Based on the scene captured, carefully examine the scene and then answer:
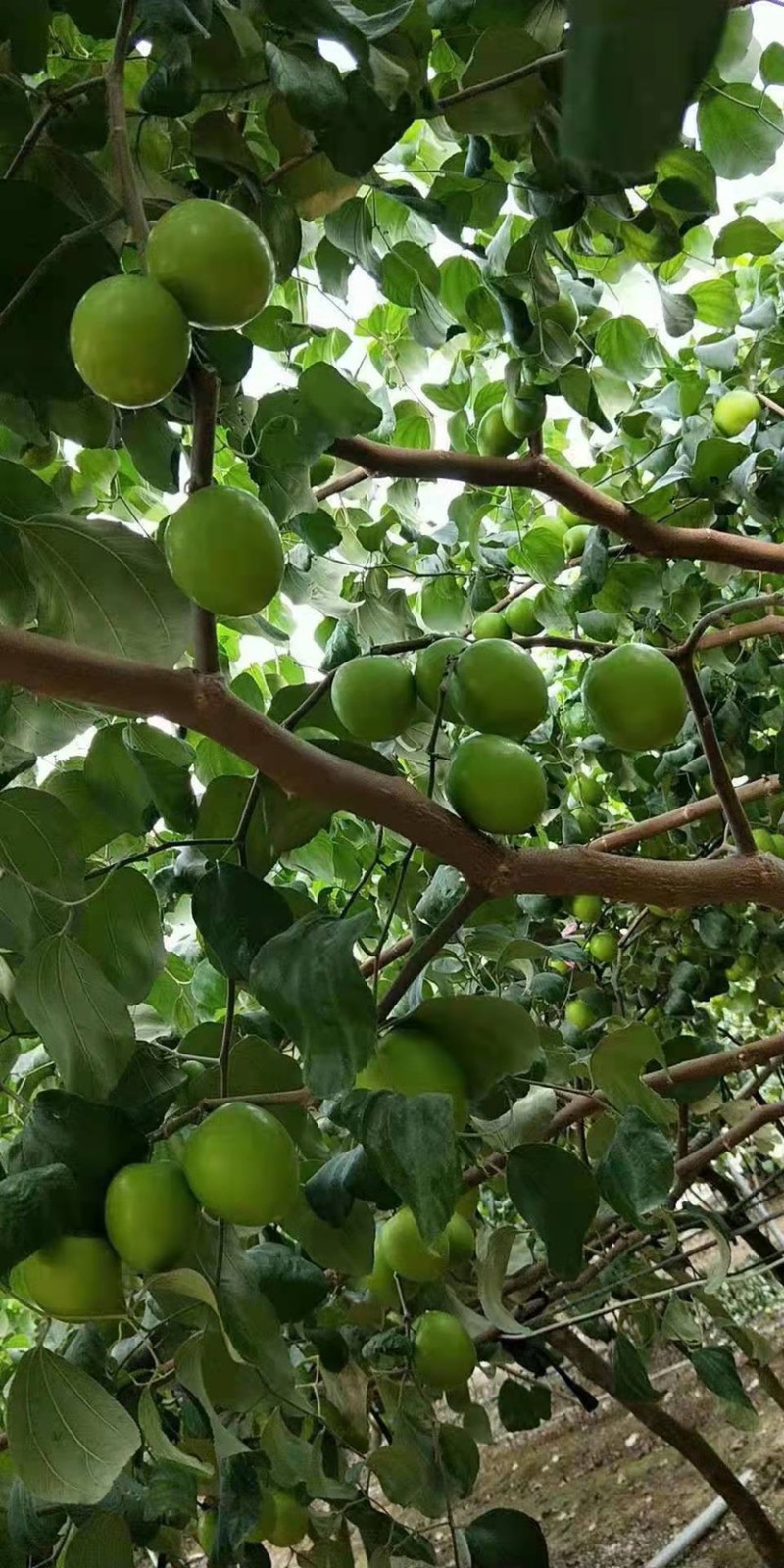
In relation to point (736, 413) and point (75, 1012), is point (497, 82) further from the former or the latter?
point (736, 413)

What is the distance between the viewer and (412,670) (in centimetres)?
93

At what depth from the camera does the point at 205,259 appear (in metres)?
0.58

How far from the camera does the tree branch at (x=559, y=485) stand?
1.06 metres

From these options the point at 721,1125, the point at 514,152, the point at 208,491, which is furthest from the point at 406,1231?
the point at 721,1125

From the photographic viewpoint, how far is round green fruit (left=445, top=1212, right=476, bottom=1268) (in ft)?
3.55

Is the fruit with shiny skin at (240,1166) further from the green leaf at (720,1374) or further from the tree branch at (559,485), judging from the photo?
the green leaf at (720,1374)

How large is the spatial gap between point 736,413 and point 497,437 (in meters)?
0.36

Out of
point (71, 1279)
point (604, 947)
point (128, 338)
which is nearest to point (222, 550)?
point (128, 338)

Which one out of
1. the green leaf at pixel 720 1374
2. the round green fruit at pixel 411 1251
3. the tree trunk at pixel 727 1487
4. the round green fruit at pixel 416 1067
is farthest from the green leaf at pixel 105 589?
the tree trunk at pixel 727 1487

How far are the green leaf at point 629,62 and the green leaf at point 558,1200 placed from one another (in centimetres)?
76

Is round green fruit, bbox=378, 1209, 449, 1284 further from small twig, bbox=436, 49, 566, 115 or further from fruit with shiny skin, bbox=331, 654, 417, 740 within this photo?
small twig, bbox=436, 49, 566, 115

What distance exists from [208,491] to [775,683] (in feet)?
4.23

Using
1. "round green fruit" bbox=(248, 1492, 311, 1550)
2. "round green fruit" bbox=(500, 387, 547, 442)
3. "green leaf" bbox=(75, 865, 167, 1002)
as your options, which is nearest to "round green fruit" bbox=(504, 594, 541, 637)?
"round green fruit" bbox=(500, 387, 547, 442)

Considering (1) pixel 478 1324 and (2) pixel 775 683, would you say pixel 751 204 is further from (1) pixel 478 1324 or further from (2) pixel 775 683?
(1) pixel 478 1324
